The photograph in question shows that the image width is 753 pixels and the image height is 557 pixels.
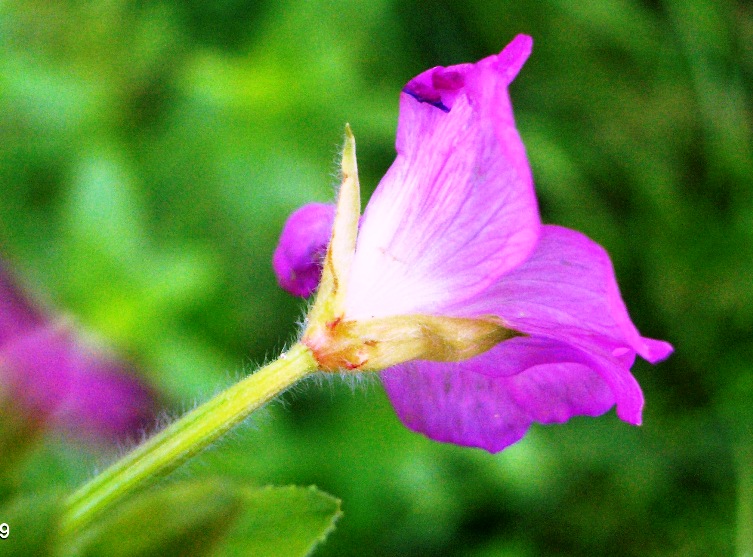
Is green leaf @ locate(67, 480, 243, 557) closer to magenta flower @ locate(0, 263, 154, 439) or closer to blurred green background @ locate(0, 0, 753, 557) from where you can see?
magenta flower @ locate(0, 263, 154, 439)

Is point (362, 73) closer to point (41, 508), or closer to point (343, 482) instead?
point (343, 482)

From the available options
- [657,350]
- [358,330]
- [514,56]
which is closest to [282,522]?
[358,330]

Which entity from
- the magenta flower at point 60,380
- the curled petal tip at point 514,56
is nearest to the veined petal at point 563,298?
the curled petal tip at point 514,56

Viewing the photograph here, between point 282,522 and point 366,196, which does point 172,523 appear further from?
point 366,196

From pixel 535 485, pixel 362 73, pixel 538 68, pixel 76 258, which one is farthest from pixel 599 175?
pixel 76 258

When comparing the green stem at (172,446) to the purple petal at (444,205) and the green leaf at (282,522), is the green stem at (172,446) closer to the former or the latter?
the green leaf at (282,522)

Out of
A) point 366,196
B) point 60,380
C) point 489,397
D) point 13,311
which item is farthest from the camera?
point 366,196
